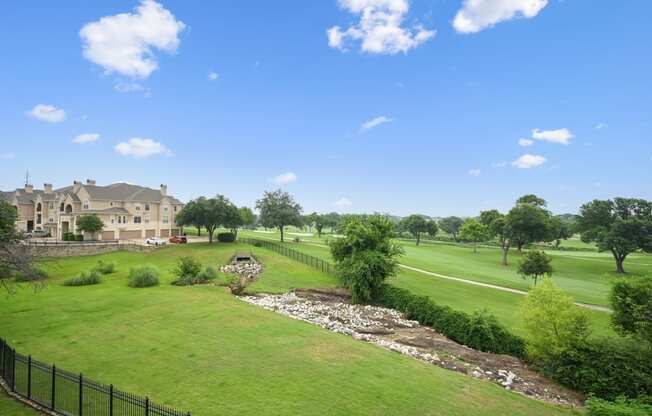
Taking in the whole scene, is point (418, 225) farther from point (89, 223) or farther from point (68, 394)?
point (68, 394)

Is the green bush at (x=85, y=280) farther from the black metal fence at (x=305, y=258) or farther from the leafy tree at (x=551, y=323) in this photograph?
the leafy tree at (x=551, y=323)

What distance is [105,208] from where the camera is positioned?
57.8 metres

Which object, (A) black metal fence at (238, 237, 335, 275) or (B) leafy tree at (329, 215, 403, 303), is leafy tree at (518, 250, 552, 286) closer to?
(B) leafy tree at (329, 215, 403, 303)

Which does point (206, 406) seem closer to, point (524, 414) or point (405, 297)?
point (524, 414)

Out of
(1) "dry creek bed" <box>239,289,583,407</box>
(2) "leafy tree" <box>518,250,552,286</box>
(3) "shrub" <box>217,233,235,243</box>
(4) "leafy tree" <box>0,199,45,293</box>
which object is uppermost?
(4) "leafy tree" <box>0,199,45,293</box>

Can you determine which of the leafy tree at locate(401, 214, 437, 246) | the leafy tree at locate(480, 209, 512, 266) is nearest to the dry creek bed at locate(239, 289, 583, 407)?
the leafy tree at locate(480, 209, 512, 266)

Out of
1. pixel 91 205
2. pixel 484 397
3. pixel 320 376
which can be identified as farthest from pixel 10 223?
pixel 91 205

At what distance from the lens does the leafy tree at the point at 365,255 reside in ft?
99.8

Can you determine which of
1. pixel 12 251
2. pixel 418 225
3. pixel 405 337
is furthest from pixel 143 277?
pixel 418 225

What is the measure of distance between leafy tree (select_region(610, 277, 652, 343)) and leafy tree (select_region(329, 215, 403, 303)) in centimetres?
1677

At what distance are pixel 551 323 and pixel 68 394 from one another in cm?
2238

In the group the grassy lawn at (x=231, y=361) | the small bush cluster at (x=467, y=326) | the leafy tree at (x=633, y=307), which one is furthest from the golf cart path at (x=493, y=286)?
the grassy lawn at (x=231, y=361)

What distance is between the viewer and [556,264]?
2188 inches

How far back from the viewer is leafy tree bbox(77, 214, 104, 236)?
50844mm
